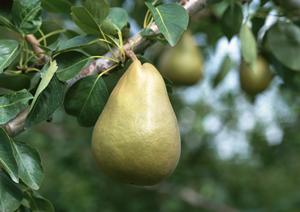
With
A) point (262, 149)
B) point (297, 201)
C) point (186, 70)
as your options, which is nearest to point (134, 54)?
point (186, 70)

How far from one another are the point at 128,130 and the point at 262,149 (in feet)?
10.0

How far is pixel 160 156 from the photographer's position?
1.15 m

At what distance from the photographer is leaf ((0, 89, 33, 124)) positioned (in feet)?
3.82

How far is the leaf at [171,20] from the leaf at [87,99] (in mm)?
195

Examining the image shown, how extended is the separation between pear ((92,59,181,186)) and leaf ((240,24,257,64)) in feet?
1.95

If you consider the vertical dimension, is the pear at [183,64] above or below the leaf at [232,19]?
below

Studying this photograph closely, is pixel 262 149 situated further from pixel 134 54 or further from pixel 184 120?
pixel 134 54

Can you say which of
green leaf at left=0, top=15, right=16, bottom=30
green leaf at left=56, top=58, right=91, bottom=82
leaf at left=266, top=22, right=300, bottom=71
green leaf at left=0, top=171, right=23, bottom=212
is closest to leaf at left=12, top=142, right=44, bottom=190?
green leaf at left=0, top=171, right=23, bottom=212

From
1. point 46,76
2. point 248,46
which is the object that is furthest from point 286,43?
point 46,76

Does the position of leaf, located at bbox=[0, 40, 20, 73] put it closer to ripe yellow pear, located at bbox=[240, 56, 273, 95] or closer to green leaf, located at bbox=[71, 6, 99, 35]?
green leaf, located at bbox=[71, 6, 99, 35]

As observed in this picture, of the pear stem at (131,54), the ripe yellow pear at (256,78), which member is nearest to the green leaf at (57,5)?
the pear stem at (131,54)

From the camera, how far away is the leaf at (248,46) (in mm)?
1758

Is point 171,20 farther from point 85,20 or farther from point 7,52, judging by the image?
point 7,52

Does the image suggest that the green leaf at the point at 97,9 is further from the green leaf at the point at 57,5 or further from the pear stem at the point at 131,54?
the green leaf at the point at 57,5
